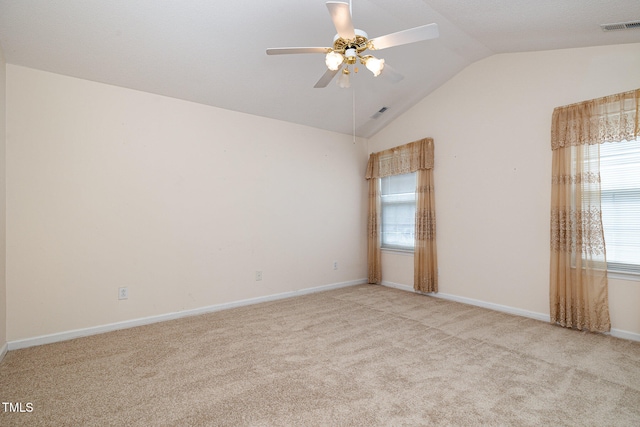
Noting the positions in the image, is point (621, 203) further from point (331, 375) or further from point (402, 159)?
point (331, 375)

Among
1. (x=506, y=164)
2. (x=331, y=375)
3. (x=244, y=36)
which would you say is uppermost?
(x=244, y=36)

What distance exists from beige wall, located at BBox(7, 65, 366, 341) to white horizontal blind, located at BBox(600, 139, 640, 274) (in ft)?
10.9

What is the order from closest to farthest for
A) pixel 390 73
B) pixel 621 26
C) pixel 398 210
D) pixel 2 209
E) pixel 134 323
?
pixel 390 73 < pixel 621 26 < pixel 2 209 < pixel 134 323 < pixel 398 210

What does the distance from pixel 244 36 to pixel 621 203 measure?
388 centimetres

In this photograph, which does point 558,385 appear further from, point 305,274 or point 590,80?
point 305,274

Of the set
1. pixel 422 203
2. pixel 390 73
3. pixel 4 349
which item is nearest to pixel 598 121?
pixel 422 203

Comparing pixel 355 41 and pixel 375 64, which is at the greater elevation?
pixel 355 41

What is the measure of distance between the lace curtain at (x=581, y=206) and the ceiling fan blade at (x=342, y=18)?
261 cm

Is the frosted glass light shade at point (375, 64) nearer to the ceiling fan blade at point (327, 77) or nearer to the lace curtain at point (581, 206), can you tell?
the ceiling fan blade at point (327, 77)

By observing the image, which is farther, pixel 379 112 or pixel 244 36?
pixel 379 112

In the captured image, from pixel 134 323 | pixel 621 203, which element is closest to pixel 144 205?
pixel 134 323

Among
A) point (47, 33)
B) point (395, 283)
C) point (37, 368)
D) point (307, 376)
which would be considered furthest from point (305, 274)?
point (47, 33)

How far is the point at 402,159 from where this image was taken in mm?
4773

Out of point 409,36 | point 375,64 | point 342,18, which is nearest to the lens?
point 342,18
